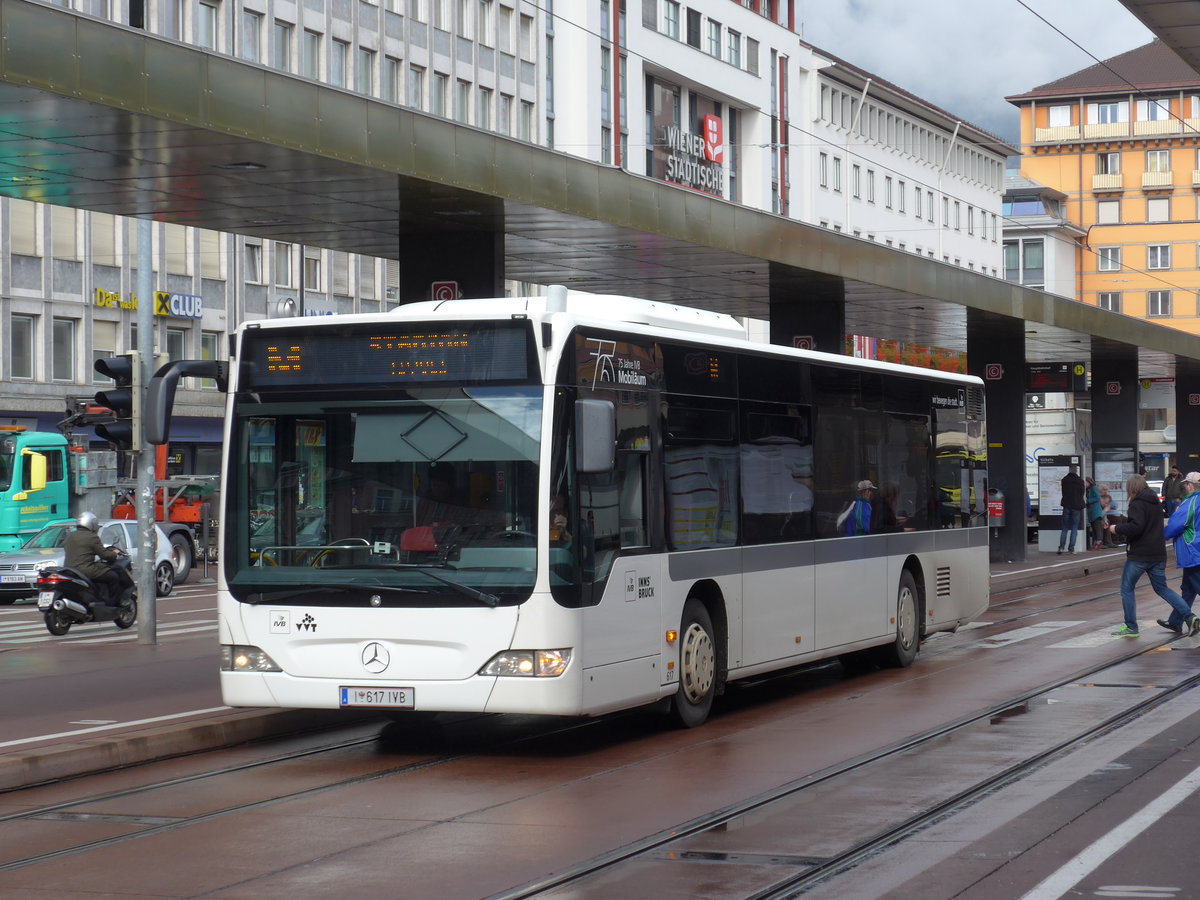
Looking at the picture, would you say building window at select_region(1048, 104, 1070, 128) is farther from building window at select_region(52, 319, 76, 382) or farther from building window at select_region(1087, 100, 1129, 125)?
building window at select_region(52, 319, 76, 382)

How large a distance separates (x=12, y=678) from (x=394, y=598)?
21.8ft

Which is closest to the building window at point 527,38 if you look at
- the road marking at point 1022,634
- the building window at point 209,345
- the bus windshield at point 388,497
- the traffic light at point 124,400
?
the building window at point 209,345

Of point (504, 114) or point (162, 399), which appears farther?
point (504, 114)

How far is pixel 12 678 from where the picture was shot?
1652cm

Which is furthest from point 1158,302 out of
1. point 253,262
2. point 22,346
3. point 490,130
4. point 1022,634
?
point 1022,634

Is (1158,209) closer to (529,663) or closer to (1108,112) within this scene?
(1108,112)

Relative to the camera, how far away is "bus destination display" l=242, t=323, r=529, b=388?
1144cm

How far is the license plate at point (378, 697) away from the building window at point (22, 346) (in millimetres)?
41899

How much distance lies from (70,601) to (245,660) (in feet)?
42.1

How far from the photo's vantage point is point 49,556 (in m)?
32.4

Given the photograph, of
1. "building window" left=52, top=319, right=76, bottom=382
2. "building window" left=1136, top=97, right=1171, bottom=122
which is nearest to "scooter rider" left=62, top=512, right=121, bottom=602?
"building window" left=52, top=319, right=76, bottom=382

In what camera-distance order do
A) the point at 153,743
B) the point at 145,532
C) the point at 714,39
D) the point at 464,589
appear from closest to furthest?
the point at 464,589 → the point at 153,743 → the point at 145,532 → the point at 714,39

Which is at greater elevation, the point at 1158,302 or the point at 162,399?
the point at 1158,302

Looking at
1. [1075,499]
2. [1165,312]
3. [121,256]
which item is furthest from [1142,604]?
[1165,312]
